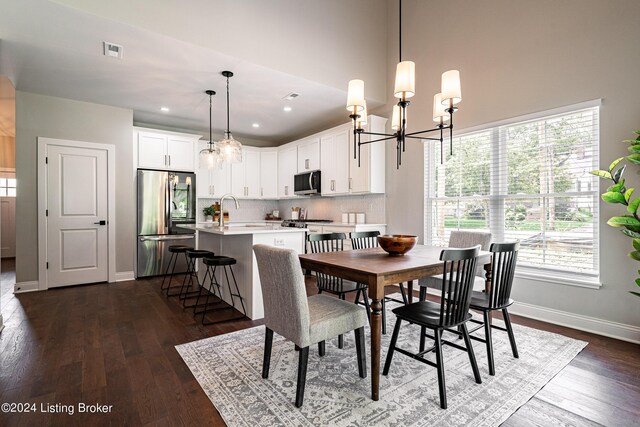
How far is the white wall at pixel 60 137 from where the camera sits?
4.41 m

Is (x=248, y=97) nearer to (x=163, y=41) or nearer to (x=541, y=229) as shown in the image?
(x=163, y=41)

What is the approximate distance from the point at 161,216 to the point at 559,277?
5.62 metres

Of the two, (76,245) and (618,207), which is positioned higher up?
(618,207)

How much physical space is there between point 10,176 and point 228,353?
8778mm

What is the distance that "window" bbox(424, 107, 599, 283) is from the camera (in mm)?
3076

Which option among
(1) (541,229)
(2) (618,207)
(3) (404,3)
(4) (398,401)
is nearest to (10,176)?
(3) (404,3)

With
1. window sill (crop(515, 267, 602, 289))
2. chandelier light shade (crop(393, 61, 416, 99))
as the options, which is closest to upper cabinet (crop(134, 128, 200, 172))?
chandelier light shade (crop(393, 61, 416, 99))

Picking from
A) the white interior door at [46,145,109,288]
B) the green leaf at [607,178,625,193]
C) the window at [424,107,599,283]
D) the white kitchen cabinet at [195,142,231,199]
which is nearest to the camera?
the green leaf at [607,178,625,193]

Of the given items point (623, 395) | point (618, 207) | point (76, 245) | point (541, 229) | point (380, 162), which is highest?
point (380, 162)

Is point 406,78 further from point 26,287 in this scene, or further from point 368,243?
point 26,287

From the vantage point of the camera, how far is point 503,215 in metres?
3.72

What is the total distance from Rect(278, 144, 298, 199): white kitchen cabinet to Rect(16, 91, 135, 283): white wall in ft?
9.45

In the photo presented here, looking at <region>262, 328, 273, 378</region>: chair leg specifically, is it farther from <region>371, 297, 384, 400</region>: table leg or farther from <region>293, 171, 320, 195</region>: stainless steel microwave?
<region>293, 171, 320, 195</region>: stainless steel microwave

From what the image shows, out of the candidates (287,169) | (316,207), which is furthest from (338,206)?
(287,169)
